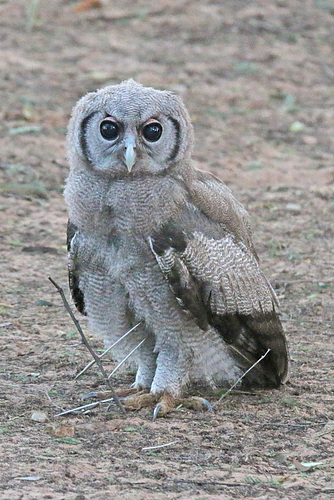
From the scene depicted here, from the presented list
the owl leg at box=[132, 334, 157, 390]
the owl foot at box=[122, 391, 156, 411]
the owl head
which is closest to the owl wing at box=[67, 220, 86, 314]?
the owl head

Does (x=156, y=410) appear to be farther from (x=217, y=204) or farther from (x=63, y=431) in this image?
(x=217, y=204)

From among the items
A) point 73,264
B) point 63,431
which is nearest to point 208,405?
point 63,431

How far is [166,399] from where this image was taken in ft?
18.6

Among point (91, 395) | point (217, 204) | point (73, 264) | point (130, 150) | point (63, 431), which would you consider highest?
point (130, 150)

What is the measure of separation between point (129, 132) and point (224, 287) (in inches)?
43.3

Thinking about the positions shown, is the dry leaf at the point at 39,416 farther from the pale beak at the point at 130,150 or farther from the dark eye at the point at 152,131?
the dark eye at the point at 152,131

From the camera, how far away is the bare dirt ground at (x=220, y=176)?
186 inches

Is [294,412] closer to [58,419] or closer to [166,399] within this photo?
[166,399]

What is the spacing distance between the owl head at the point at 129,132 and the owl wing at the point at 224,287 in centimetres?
40

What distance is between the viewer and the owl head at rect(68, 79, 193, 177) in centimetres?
531

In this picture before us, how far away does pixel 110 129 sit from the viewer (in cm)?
534

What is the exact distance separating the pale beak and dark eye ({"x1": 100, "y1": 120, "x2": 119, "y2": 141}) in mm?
94

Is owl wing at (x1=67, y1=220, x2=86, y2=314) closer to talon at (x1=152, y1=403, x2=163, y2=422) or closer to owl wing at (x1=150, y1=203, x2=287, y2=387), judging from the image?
owl wing at (x1=150, y1=203, x2=287, y2=387)

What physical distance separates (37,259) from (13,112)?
4.02 meters
